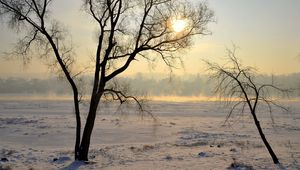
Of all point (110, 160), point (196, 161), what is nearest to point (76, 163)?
point (110, 160)

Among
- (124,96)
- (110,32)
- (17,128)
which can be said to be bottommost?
(17,128)

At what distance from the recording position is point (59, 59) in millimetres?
21844

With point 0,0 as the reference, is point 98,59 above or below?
below

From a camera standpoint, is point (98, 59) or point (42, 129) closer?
point (98, 59)

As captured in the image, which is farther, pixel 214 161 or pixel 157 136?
pixel 157 136

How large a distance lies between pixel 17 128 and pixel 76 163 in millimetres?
29115

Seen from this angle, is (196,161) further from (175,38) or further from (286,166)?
(175,38)

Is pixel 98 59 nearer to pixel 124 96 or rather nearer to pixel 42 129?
pixel 124 96

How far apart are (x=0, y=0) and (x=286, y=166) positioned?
50.5 ft

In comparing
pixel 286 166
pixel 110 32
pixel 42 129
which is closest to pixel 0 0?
pixel 110 32

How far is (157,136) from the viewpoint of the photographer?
42031 mm

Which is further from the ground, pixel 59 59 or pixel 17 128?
pixel 59 59

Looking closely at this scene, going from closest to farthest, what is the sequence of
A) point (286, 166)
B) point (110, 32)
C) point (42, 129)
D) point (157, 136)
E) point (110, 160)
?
1. point (286, 166)
2. point (110, 32)
3. point (110, 160)
4. point (157, 136)
5. point (42, 129)

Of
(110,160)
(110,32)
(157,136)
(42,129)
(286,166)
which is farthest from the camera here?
(42,129)
